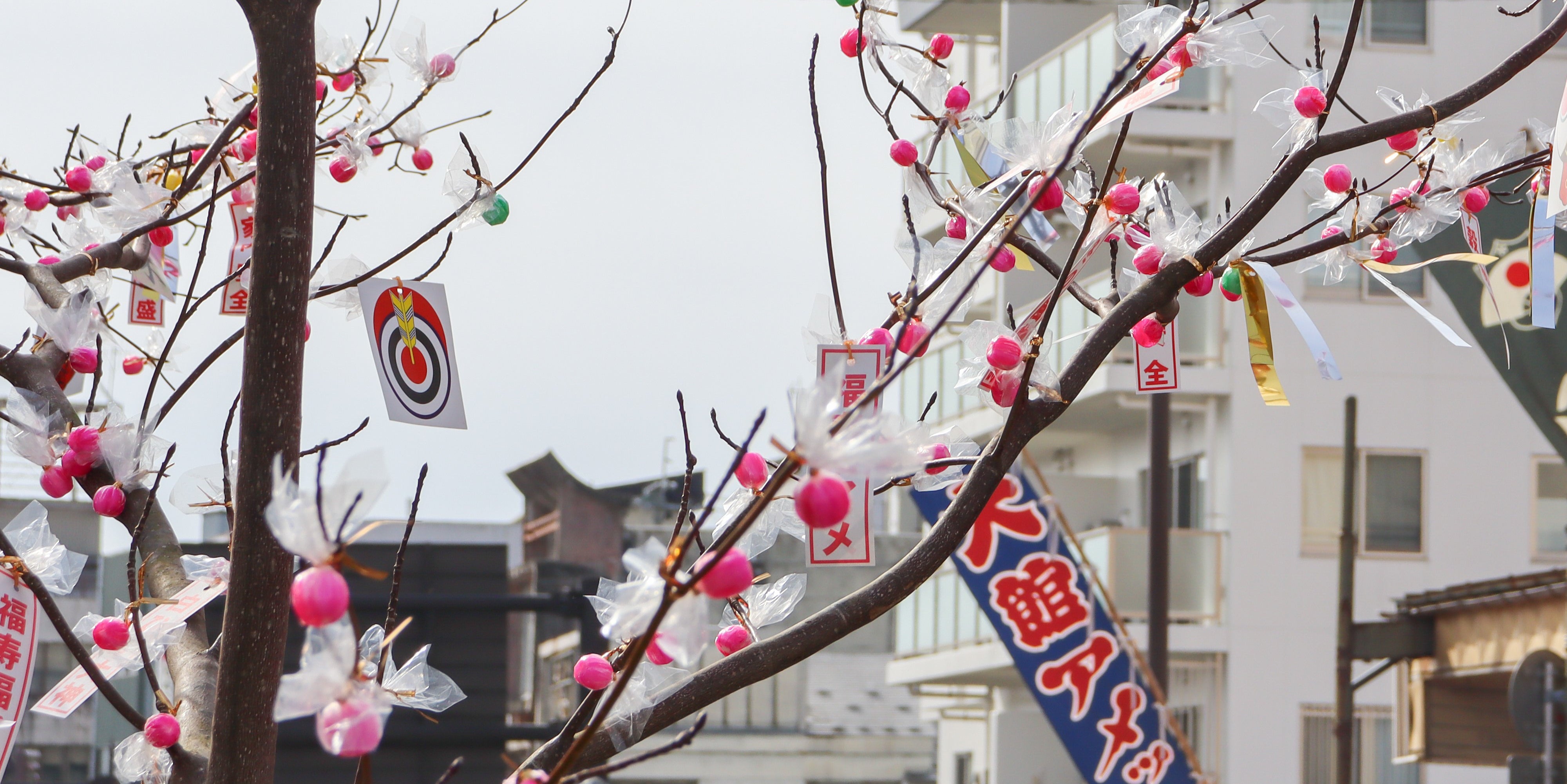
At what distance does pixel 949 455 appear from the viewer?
2.08 metres

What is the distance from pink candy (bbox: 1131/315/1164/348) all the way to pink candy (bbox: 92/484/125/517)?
4.91ft

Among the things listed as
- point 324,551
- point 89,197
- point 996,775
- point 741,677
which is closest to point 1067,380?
point 741,677

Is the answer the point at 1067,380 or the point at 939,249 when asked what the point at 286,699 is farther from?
the point at 939,249

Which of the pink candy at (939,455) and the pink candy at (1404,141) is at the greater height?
the pink candy at (1404,141)

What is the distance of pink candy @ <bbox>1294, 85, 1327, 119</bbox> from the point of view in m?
2.20

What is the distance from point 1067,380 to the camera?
6.02ft

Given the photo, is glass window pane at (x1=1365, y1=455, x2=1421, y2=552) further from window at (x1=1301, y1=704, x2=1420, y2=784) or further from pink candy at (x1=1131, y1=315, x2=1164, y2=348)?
pink candy at (x1=1131, y1=315, x2=1164, y2=348)

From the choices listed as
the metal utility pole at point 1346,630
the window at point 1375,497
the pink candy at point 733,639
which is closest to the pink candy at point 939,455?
the pink candy at point 733,639

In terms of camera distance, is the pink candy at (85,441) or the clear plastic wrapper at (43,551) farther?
the clear plastic wrapper at (43,551)

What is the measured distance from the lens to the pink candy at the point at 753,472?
197 cm

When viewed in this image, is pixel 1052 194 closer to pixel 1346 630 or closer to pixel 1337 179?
pixel 1337 179

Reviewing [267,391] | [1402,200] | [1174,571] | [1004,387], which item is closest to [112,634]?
[267,391]

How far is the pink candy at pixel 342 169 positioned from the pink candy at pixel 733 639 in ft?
4.08

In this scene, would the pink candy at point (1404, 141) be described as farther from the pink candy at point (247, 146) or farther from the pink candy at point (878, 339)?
the pink candy at point (247, 146)
